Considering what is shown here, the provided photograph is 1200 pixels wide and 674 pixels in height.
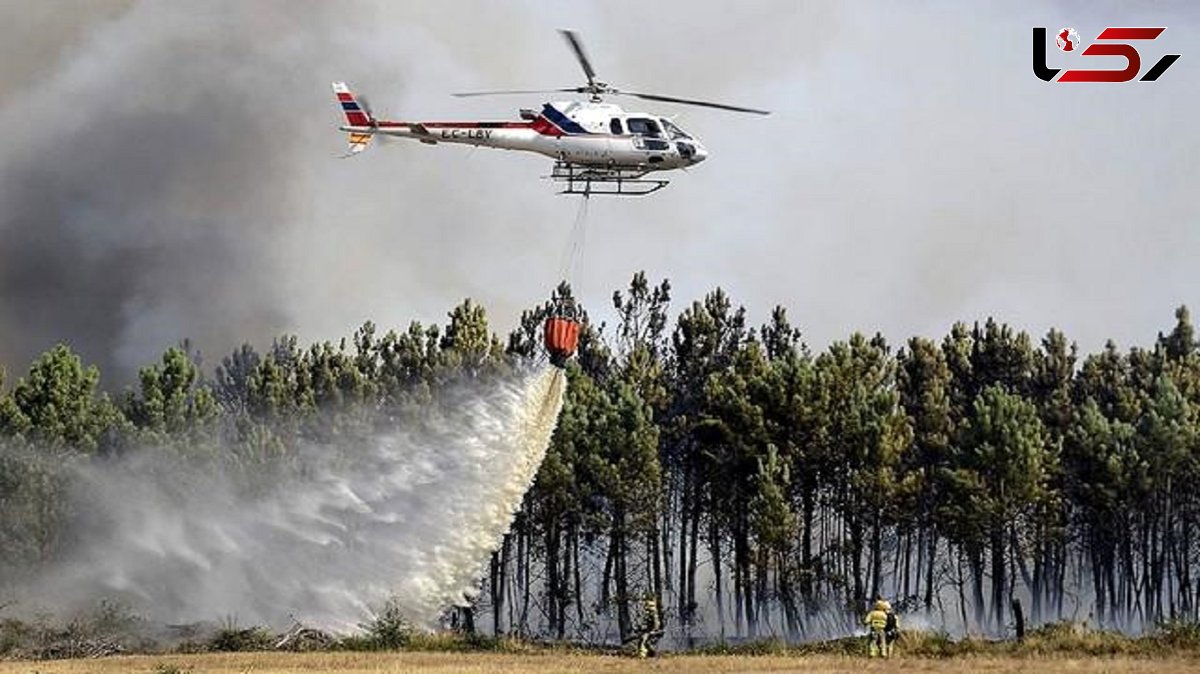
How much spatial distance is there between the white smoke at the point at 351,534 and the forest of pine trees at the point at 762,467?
1215 centimetres

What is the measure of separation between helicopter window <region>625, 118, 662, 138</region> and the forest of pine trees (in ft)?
75.3

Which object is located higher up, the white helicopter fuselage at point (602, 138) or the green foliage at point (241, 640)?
the white helicopter fuselage at point (602, 138)

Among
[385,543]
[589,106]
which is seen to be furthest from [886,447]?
[385,543]

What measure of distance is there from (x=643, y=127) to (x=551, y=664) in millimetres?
28464

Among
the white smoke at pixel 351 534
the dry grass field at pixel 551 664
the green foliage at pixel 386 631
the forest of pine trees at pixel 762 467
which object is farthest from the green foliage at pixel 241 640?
the forest of pine trees at pixel 762 467

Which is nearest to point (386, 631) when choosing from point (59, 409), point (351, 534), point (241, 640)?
point (241, 640)

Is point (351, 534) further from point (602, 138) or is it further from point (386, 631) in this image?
point (602, 138)

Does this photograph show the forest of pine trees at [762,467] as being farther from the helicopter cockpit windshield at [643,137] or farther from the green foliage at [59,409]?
the helicopter cockpit windshield at [643,137]

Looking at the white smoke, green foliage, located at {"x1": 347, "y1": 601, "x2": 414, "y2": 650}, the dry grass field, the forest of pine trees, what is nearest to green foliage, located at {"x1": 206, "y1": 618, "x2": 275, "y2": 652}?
the white smoke

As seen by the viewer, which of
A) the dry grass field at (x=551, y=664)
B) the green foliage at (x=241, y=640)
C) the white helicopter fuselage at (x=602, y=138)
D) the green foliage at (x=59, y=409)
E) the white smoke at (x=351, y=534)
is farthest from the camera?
the green foliage at (x=59, y=409)

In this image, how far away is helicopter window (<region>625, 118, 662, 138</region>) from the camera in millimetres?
67750

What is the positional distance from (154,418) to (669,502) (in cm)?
2972

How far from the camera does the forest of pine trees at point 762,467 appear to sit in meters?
83.6

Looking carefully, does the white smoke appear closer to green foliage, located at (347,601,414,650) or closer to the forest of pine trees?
green foliage, located at (347,601,414,650)
